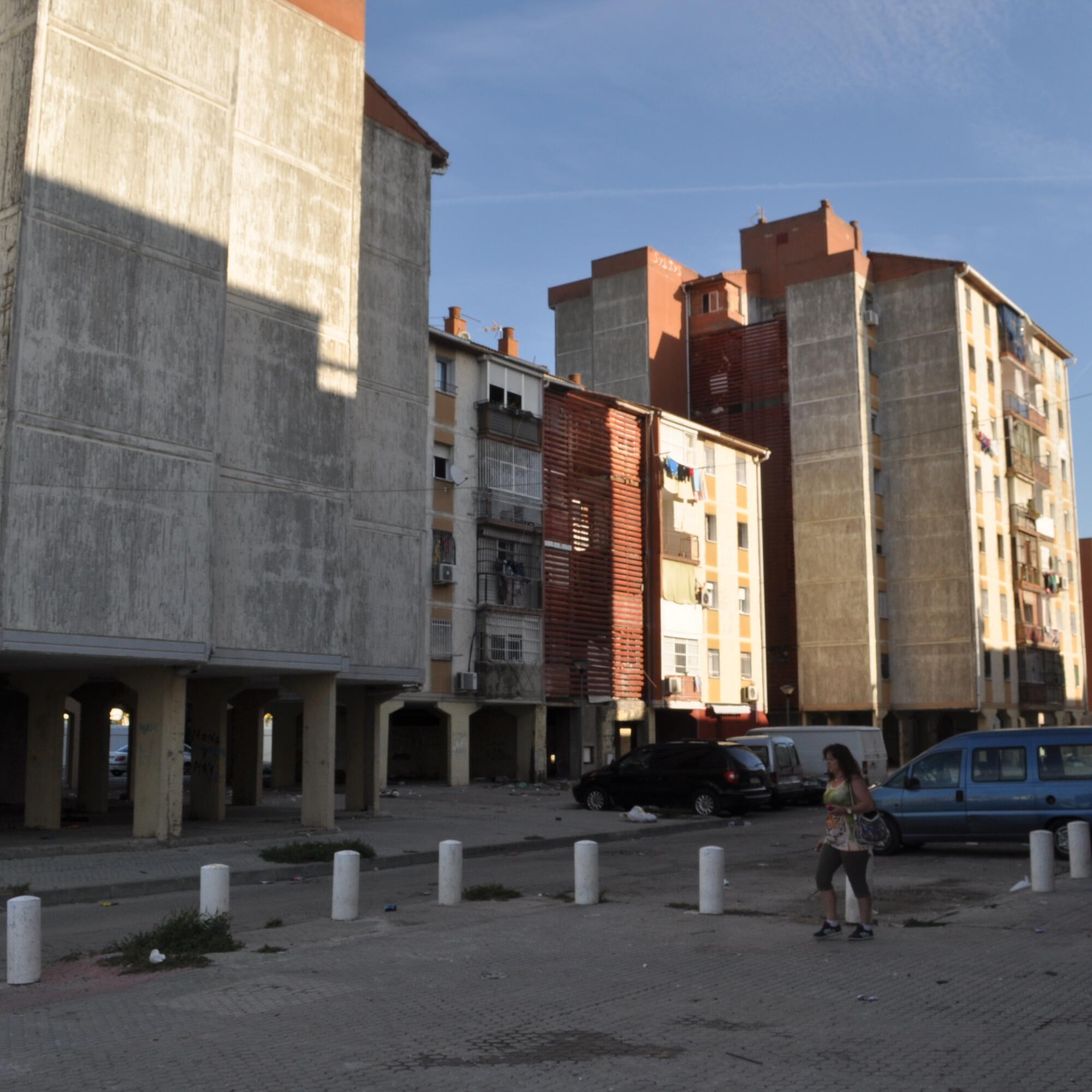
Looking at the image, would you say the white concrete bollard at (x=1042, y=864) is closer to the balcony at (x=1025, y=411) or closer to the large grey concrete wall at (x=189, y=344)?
the large grey concrete wall at (x=189, y=344)

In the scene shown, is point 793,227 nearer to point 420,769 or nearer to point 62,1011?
point 420,769

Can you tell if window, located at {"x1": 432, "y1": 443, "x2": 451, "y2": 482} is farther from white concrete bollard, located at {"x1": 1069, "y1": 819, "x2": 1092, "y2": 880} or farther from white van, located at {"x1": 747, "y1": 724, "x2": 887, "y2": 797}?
white concrete bollard, located at {"x1": 1069, "y1": 819, "x2": 1092, "y2": 880}

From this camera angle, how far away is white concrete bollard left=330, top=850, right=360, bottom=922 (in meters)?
12.0

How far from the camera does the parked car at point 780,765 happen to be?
2909cm

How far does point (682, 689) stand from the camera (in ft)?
153

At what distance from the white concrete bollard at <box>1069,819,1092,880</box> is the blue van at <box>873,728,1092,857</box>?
130 centimetres

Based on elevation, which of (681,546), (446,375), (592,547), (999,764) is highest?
(446,375)

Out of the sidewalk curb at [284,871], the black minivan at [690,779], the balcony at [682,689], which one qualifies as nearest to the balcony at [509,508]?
the balcony at [682,689]

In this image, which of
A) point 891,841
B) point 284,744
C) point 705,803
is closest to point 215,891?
point 891,841

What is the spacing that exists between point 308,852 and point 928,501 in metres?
41.8

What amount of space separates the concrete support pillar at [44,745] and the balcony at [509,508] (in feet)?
65.0

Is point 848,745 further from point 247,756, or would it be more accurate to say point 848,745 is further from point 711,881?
point 711,881

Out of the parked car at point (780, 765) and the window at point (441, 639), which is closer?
the parked car at point (780, 765)

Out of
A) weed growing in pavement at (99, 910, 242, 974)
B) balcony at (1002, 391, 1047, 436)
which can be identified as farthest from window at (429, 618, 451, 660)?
balcony at (1002, 391, 1047, 436)
